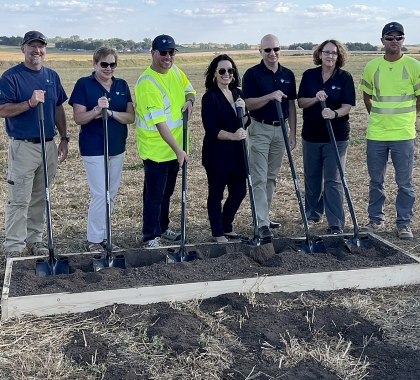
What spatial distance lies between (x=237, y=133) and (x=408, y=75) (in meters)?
2.23

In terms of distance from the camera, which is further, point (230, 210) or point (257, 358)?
point (230, 210)

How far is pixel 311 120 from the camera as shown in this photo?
6836 millimetres

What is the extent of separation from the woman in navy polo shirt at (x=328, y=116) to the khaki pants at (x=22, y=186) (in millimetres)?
2967

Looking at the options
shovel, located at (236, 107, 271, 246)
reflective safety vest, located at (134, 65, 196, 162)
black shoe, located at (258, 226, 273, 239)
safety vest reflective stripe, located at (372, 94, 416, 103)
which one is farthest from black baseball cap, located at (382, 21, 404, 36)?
black shoe, located at (258, 226, 273, 239)

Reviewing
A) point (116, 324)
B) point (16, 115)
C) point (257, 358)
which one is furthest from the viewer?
point (16, 115)

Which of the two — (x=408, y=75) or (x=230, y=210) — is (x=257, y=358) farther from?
(x=408, y=75)

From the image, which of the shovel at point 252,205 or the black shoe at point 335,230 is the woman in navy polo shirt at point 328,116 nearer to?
the black shoe at point 335,230

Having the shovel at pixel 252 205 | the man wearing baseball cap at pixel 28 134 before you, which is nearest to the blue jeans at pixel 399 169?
the shovel at pixel 252 205

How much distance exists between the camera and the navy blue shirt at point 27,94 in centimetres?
570

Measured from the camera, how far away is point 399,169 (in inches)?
273

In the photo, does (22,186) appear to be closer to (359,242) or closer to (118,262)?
(118,262)

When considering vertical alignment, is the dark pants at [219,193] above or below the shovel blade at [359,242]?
above

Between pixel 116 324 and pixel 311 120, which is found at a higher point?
pixel 311 120

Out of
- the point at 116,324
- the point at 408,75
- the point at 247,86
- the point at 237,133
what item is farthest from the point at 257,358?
the point at 408,75
